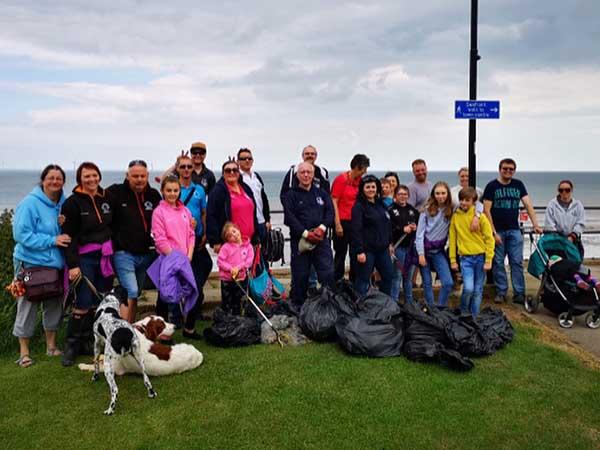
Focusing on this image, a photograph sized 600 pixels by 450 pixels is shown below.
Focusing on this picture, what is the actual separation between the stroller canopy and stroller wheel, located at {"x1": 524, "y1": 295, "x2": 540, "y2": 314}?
12.0 inches

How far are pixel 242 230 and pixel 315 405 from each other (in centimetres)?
226

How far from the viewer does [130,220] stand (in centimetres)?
500

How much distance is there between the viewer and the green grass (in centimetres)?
345

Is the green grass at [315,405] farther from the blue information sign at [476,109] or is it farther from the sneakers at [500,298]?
the blue information sign at [476,109]

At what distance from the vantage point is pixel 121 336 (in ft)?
13.0

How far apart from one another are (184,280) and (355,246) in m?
1.89

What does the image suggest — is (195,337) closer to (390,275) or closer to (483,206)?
(390,275)

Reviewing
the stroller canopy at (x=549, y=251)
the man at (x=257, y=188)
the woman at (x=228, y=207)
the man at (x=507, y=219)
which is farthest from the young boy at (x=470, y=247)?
the woman at (x=228, y=207)

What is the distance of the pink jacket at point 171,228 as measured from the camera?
493 centimetres

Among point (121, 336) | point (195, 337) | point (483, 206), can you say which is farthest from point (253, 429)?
point (483, 206)

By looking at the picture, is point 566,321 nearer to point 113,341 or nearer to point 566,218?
point 566,218

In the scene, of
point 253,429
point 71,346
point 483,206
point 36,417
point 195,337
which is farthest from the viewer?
point 483,206

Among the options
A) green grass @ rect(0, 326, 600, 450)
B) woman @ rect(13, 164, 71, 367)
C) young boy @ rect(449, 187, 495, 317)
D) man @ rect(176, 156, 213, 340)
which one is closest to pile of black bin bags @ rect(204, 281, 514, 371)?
green grass @ rect(0, 326, 600, 450)

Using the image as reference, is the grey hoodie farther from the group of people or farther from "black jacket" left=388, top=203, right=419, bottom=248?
"black jacket" left=388, top=203, right=419, bottom=248
